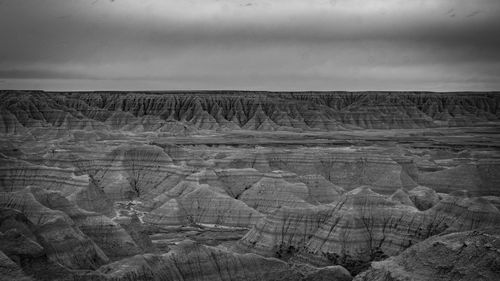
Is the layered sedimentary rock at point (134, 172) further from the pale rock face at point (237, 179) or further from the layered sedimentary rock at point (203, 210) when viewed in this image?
the layered sedimentary rock at point (203, 210)

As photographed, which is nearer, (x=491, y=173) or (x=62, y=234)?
(x=62, y=234)

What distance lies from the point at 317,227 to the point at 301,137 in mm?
91759

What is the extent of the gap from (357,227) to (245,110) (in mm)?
129539

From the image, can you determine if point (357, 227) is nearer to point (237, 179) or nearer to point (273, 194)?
point (273, 194)

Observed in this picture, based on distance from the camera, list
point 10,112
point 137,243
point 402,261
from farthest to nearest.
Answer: point 10,112
point 137,243
point 402,261

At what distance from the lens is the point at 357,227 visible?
126 feet

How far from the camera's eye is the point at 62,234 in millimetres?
33344

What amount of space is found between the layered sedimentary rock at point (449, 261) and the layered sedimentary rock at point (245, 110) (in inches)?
4595

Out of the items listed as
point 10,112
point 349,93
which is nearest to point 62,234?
point 10,112

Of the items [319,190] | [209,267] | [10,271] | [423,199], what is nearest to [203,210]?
[319,190]

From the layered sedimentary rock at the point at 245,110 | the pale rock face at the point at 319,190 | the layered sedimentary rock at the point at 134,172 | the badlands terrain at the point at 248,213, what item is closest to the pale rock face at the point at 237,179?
the badlands terrain at the point at 248,213

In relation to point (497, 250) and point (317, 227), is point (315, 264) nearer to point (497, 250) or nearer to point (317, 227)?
point (317, 227)

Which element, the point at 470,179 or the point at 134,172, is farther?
the point at 134,172

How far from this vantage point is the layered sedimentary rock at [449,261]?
78.5ft
